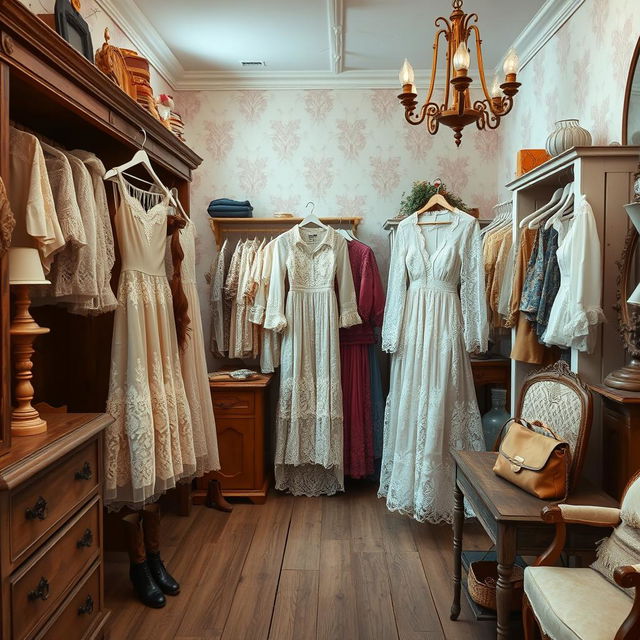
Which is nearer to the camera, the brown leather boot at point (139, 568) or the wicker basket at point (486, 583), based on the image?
the wicker basket at point (486, 583)

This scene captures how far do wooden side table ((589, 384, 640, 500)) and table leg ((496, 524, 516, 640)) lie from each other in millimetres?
509

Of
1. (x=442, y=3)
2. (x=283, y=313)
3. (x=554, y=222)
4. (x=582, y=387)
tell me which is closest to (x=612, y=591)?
(x=582, y=387)

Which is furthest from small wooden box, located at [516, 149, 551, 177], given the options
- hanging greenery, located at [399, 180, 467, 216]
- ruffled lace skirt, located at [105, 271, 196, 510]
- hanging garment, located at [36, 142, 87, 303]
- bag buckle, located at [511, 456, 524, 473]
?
hanging garment, located at [36, 142, 87, 303]

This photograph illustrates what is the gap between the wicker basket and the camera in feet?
7.74

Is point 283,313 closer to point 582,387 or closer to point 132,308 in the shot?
point 132,308

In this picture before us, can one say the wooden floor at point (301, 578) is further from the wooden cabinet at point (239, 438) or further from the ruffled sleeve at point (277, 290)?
the ruffled sleeve at point (277, 290)

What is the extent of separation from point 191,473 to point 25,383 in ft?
3.67

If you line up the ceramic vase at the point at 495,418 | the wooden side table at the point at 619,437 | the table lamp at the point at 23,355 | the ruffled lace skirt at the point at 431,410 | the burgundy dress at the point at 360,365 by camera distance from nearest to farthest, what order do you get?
the table lamp at the point at 23,355, the wooden side table at the point at 619,437, the ruffled lace skirt at the point at 431,410, the ceramic vase at the point at 495,418, the burgundy dress at the point at 360,365

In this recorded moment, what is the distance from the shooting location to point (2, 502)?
5.00 ft

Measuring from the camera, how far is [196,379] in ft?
10.0

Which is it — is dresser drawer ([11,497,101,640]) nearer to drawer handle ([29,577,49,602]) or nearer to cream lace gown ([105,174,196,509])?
drawer handle ([29,577,49,602])

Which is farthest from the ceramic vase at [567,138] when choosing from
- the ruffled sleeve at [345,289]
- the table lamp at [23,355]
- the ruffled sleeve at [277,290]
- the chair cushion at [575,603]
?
the table lamp at [23,355]

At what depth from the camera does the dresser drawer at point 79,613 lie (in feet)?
6.02

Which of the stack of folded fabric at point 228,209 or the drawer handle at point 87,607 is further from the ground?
the stack of folded fabric at point 228,209
